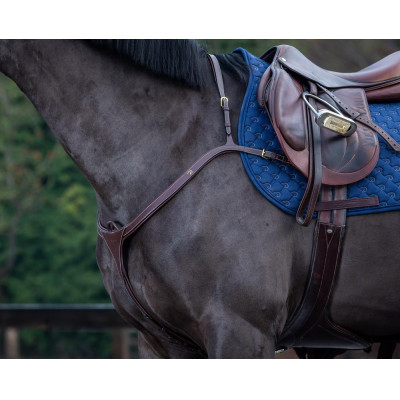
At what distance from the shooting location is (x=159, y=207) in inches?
83.0

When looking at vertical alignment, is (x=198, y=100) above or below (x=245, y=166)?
above

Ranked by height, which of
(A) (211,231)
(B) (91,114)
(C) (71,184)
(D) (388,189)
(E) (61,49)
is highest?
(E) (61,49)

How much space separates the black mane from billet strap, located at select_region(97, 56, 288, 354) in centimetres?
11

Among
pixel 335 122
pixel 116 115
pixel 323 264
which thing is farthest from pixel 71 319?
pixel 335 122

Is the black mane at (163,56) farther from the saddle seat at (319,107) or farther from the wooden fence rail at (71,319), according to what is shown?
the wooden fence rail at (71,319)

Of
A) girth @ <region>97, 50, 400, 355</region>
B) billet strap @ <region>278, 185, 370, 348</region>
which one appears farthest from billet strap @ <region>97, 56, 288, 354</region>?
billet strap @ <region>278, 185, 370, 348</region>

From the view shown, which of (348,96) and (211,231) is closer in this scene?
(211,231)

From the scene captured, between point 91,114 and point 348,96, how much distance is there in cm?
101

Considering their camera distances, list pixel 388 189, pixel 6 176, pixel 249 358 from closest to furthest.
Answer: pixel 249 358 < pixel 388 189 < pixel 6 176

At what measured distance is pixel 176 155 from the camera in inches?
85.4

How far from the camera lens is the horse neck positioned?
85.8 inches

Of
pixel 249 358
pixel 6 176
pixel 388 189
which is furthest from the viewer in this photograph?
pixel 6 176

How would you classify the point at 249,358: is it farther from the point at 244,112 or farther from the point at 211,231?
the point at 244,112

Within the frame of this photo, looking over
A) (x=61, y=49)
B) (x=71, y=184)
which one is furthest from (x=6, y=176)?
(x=61, y=49)
